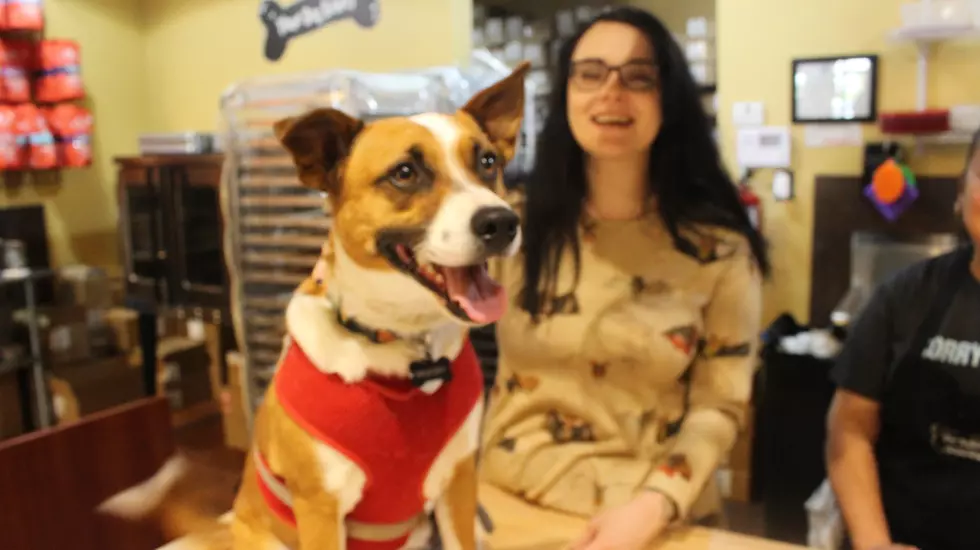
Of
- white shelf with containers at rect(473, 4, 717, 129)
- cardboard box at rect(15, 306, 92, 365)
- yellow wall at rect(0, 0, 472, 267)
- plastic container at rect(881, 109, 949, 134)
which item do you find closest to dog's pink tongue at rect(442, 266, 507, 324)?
plastic container at rect(881, 109, 949, 134)

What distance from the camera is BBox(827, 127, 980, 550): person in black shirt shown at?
118 centimetres

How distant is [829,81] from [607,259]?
1898 mm

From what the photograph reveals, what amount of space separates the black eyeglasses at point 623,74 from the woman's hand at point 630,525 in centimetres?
58

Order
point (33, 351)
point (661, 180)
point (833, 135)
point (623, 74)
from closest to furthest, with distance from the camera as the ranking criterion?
1. point (623, 74)
2. point (661, 180)
3. point (833, 135)
4. point (33, 351)

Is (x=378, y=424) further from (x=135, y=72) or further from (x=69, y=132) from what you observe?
(x=135, y=72)

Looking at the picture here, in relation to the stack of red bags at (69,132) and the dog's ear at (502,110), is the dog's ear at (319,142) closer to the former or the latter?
the dog's ear at (502,110)

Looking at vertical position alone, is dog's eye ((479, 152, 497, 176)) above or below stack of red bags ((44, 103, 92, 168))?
below

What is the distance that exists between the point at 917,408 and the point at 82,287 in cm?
373

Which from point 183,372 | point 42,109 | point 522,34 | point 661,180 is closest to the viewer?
point 661,180

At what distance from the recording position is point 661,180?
1.27m

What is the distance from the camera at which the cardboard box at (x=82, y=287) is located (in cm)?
386

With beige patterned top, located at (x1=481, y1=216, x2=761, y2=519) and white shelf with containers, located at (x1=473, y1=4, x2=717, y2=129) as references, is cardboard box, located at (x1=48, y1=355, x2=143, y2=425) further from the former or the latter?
beige patterned top, located at (x1=481, y1=216, x2=761, y2=519)

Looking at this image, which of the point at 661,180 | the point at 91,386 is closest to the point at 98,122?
the point at 91,386

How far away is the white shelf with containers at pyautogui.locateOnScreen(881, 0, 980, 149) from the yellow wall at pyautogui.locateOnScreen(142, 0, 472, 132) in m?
1.57
